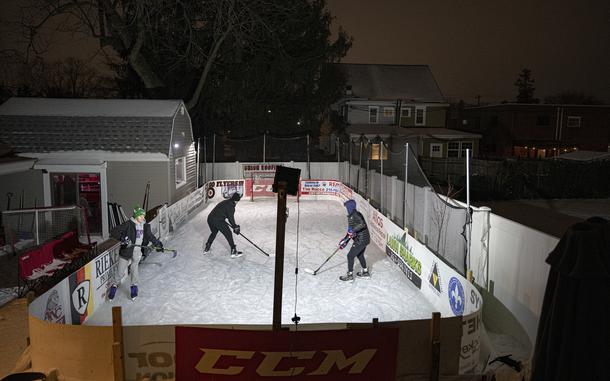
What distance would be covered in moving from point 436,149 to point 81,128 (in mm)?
27329

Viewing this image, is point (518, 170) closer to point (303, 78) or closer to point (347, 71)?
point (303, 78)

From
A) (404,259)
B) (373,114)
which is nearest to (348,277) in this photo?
(404,259)

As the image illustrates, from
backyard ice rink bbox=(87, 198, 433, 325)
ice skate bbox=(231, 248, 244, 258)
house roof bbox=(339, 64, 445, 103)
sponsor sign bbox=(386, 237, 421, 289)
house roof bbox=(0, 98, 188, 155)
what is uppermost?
house roof bbox=(339, 64, 445, 103)

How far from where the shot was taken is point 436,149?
116 ft

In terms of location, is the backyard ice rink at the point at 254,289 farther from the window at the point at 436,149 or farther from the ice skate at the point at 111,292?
the window at the point at 436,149

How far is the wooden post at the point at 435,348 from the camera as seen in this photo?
14.8ft

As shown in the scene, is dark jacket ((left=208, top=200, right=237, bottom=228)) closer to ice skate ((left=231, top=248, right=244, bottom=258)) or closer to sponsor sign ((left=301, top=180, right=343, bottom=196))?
ice skate ((left=231, top=248, right=244, bottom=258))

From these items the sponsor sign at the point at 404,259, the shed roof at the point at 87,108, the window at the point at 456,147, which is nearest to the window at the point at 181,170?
the shed roof at the point at 87,108

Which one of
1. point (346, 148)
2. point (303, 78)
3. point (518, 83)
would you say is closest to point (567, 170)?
point (346, 148)

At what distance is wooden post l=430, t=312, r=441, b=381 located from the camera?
450cm

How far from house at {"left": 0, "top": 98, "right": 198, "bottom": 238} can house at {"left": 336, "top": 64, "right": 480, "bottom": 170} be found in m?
20.6

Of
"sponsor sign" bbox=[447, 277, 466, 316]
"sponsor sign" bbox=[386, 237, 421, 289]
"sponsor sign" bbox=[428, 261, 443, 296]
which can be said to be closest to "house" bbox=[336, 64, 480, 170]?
"sponsor sign" bbox=[386, 237, 421, 289]

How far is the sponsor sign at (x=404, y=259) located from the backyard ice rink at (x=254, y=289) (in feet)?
0.60

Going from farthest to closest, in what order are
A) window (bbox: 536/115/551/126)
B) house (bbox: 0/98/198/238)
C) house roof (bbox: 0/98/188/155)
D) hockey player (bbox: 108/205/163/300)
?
window (bbox: 536/115/551/126) < house roof (bbox: 0/98/188/155) < house (bbox: 0/98/198/238) < hockey player (bbox: 108/205/163/300)
